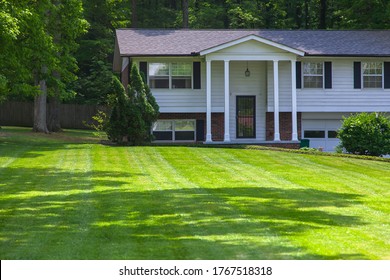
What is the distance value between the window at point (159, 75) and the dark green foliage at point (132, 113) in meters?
3.00

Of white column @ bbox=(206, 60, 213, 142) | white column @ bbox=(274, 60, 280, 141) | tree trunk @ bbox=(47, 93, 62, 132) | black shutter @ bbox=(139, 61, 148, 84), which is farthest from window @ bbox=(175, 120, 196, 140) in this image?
tree trunk @ bbox=(47, 93, 62, 132)

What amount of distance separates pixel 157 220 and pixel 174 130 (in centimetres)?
2567

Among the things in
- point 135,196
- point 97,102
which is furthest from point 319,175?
point 97,102

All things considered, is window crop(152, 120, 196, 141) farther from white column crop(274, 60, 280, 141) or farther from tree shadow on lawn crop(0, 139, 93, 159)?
tree shadow on lawn crop(0, 139, 93, 159)

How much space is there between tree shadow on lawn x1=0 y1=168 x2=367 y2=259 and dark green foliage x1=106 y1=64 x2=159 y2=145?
44.2ft

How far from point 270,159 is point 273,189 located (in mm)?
9795

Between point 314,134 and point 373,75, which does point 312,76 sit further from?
point 373,75

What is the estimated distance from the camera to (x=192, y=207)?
16.5 meters

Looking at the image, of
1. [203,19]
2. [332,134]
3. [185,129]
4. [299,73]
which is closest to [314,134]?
[332,134]

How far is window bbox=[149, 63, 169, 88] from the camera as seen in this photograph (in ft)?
131

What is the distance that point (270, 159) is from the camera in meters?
30.0

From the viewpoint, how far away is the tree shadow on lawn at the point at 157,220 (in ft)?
37.9

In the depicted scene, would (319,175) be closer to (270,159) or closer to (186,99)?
(270,159)

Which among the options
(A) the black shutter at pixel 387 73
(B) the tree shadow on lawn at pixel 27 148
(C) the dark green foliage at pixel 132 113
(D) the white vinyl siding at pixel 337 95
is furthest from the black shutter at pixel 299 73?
(B) the tree shadow on lawn at pixel 27 148
